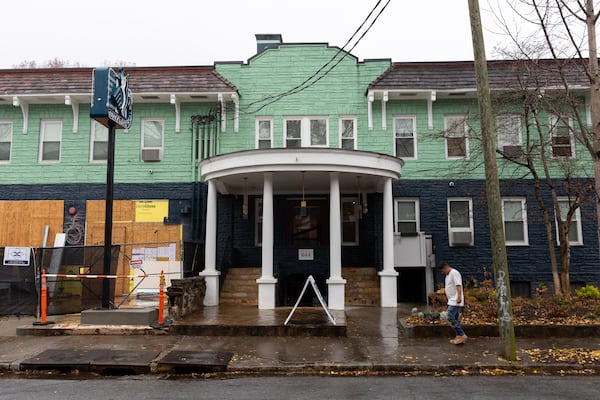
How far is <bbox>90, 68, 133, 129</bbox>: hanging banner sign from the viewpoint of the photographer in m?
11.0

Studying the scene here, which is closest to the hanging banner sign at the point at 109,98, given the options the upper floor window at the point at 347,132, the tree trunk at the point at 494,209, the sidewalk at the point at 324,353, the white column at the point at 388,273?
the sidewalk at the point at 324,353

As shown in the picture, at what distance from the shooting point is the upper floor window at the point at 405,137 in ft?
55.7

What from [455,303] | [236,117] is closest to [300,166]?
[236,117]

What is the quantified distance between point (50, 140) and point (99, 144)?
68.3 inches

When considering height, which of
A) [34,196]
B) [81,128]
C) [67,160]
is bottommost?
[34,196]

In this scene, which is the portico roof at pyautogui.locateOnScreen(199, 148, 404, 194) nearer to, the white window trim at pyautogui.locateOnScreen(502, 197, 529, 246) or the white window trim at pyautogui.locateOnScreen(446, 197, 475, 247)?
the white window trim at pyautogui.locateOnScreen(446, 197, 475, 247)

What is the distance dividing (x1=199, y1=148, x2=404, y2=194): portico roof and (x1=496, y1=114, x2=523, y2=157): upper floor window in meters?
4.44

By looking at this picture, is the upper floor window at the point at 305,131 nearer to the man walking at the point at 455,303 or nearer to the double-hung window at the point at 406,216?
the double-hung window at the point at 406,216

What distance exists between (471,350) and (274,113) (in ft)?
34.7

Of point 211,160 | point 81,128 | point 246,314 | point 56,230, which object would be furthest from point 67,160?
point 246,314

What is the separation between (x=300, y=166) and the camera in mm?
13047

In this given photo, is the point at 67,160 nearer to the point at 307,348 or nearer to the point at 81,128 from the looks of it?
the point at 81,128

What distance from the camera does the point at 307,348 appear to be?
30.6 ft

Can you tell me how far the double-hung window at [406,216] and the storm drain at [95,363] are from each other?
10.0 m
